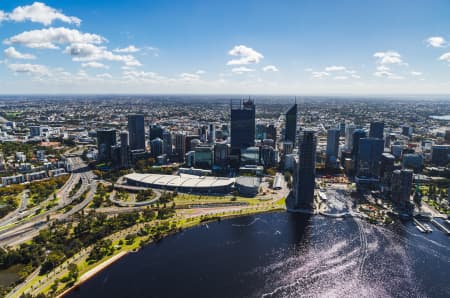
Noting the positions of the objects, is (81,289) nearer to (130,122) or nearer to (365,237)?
(365,237)

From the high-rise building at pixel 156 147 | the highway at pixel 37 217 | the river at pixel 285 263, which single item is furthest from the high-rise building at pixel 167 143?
the river at pixel 285 263

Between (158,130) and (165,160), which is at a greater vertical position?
(158,130)

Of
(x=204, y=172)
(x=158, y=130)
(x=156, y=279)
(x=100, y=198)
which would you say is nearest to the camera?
(x=156, y=279)

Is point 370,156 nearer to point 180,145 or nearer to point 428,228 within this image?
point 428,228

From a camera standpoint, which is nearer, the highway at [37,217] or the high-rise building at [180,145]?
the highway at [37,217]

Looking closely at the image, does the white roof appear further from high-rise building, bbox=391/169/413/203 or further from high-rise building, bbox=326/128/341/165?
high-rise building, bbox=326/128/341/165

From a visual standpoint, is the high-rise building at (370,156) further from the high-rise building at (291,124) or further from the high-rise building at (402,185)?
the high-rise building at (291,124)

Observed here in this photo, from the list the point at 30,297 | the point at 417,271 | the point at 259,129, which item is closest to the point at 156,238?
the point at 30,297
